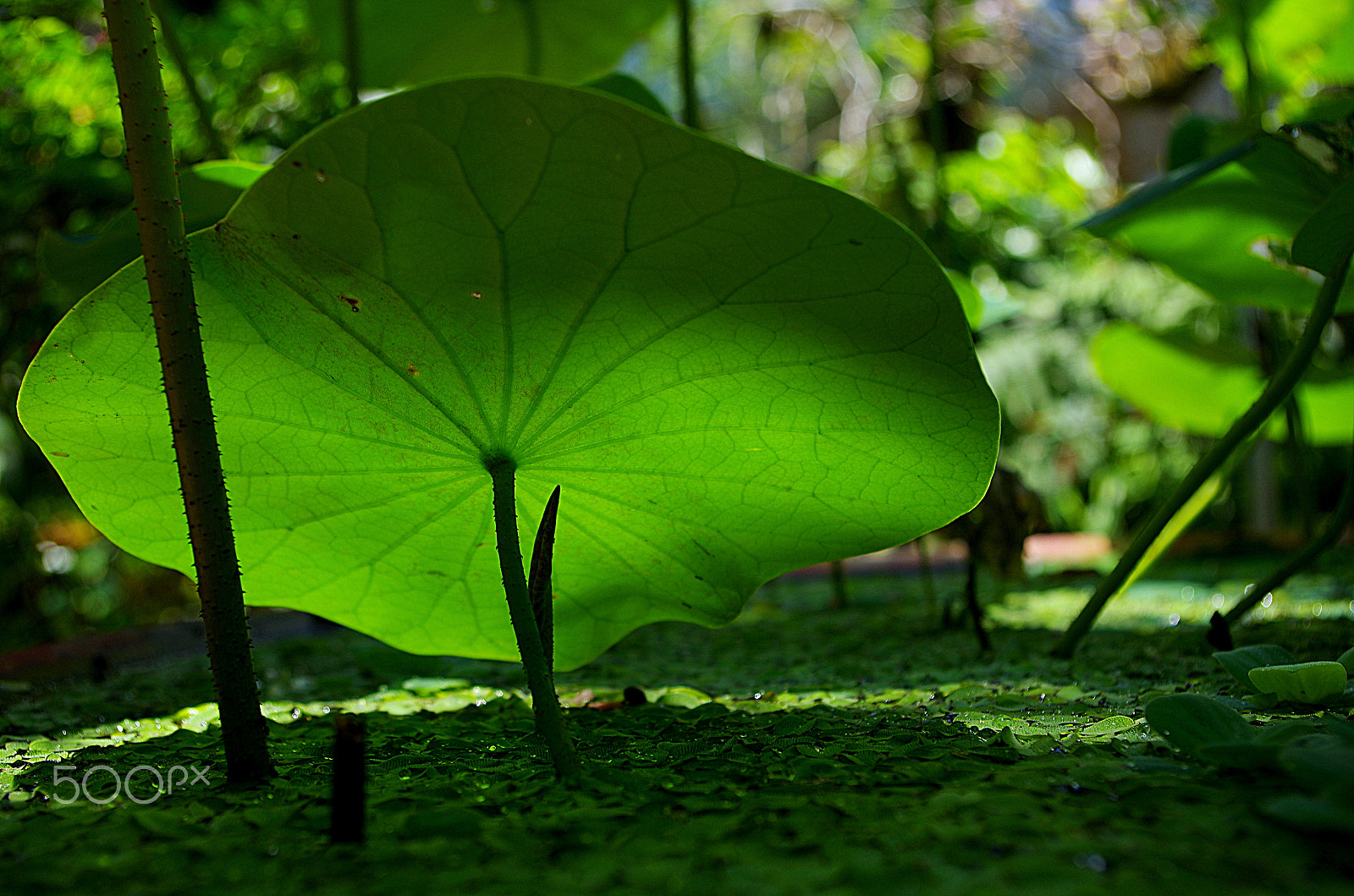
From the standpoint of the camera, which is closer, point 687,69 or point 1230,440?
point 1230,440

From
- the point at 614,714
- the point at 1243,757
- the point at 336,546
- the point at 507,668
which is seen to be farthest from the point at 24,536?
the point at 1243,757

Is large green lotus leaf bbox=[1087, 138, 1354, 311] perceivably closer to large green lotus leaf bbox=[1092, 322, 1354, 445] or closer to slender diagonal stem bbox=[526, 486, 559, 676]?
large green lotus leaf bbox=[1092, 322, 1354, 445]

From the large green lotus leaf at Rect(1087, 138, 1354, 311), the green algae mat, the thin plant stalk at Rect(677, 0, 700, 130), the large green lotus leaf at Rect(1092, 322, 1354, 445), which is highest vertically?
the thin plant stalk at Rect(677, 0, 700, 130)

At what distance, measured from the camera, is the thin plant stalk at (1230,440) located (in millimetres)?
840

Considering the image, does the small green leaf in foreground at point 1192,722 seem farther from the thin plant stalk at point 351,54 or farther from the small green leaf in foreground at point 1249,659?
the thin plant stalk at point 351,54

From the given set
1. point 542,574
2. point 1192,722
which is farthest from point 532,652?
point 1192,722

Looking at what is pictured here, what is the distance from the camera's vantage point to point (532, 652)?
1.98 feet

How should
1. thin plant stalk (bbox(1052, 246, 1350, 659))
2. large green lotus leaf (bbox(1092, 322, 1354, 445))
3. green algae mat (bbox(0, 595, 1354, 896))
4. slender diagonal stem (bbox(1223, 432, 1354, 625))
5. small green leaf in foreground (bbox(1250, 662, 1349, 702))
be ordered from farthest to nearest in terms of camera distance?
large green lotus leaf (bbox(1092, 322, 1354, 445)), slender diagonal stem (bbox(1223, 432, 1354, 625)), thin plant stalk (bbox(1052, 246, 1350, 659)), small green leaf in foreground (bbox(1250, 662, 1349, 702)), green algae mat (bbox(0, 595, 1354, 896))

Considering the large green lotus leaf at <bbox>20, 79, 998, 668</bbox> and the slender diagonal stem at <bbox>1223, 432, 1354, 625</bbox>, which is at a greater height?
the large green lotus leaf at <bbox>20, 79, 998, 668</bbox>

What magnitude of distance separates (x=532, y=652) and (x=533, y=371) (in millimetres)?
189

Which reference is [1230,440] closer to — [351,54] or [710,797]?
[710,797]

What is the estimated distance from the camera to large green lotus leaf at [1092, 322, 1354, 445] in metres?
1.59

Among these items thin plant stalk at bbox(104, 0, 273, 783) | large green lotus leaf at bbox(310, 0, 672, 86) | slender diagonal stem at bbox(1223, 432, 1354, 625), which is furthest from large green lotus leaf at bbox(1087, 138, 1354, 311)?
large green lotus leaf at bbox(310, 0, 672, 86)

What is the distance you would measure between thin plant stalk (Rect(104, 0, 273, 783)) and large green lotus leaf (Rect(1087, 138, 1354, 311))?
2.80ft
